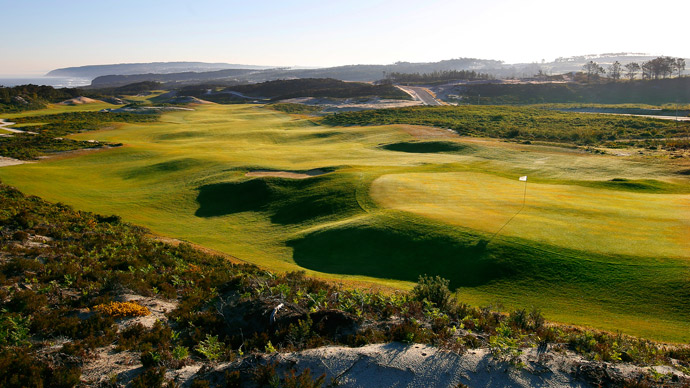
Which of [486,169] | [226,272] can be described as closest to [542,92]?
[486,169]

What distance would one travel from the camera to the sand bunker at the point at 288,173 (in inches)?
1362

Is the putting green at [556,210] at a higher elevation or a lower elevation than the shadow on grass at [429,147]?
lower

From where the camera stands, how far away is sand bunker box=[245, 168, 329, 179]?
113 feet

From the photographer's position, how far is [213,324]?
10.0 meters

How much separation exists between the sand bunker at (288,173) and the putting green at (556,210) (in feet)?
22.8

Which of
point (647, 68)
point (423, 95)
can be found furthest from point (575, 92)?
point (423, 95)

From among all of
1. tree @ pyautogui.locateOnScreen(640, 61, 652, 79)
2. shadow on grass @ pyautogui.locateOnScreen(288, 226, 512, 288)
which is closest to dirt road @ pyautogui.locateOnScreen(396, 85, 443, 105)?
tree @ pyautogui.locateOnScreen(640, 61, 652, 79)

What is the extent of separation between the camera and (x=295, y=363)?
773cm

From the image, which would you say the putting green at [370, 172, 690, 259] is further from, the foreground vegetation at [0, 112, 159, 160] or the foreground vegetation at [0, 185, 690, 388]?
the foreground vegetation at [0, 112, 159, 160]

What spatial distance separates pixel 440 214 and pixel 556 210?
Result: 622cm

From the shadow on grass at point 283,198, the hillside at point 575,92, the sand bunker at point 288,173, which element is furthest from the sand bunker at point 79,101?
the shadow on grass at point 283,198

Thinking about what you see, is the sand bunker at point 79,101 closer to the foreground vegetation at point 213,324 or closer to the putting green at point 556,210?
the putting green at point 556,210

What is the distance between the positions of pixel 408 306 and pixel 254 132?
60.4 m

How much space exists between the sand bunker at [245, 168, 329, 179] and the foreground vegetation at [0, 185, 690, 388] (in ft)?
66.7
